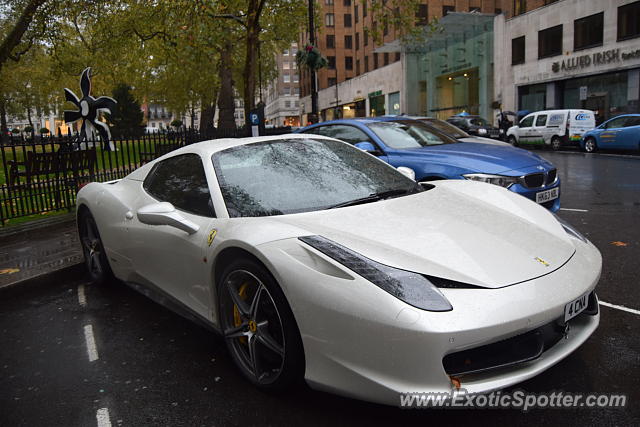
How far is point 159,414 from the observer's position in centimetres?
265

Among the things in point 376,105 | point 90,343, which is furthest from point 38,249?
point 376,105

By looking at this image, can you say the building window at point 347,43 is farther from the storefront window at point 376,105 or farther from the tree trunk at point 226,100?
the tree trunk at point 226,100

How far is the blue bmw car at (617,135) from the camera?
17062 millimetres

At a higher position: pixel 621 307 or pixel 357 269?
pixel 357 269

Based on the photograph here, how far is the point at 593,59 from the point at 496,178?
2568 cm

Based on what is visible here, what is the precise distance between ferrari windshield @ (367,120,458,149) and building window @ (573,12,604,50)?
2422cm

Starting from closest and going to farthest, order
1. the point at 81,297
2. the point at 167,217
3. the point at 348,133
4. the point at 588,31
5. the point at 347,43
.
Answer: the point at 167,217 < the point at 81,297 < the point at 348,133 < the point at 588,31 < the point at 347,43

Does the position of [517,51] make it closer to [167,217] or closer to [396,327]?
[167,217]

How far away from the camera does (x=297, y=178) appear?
132 inches

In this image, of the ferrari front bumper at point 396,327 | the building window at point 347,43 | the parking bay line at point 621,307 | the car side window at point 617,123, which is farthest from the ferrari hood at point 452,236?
the building window at point 347,43

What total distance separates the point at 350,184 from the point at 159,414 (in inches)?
69.6

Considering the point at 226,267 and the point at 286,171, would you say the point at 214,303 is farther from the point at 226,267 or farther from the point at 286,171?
the point at 286,171

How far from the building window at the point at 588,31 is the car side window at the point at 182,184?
94.1 ft

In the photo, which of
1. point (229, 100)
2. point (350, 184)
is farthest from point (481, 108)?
point (350, 184)
